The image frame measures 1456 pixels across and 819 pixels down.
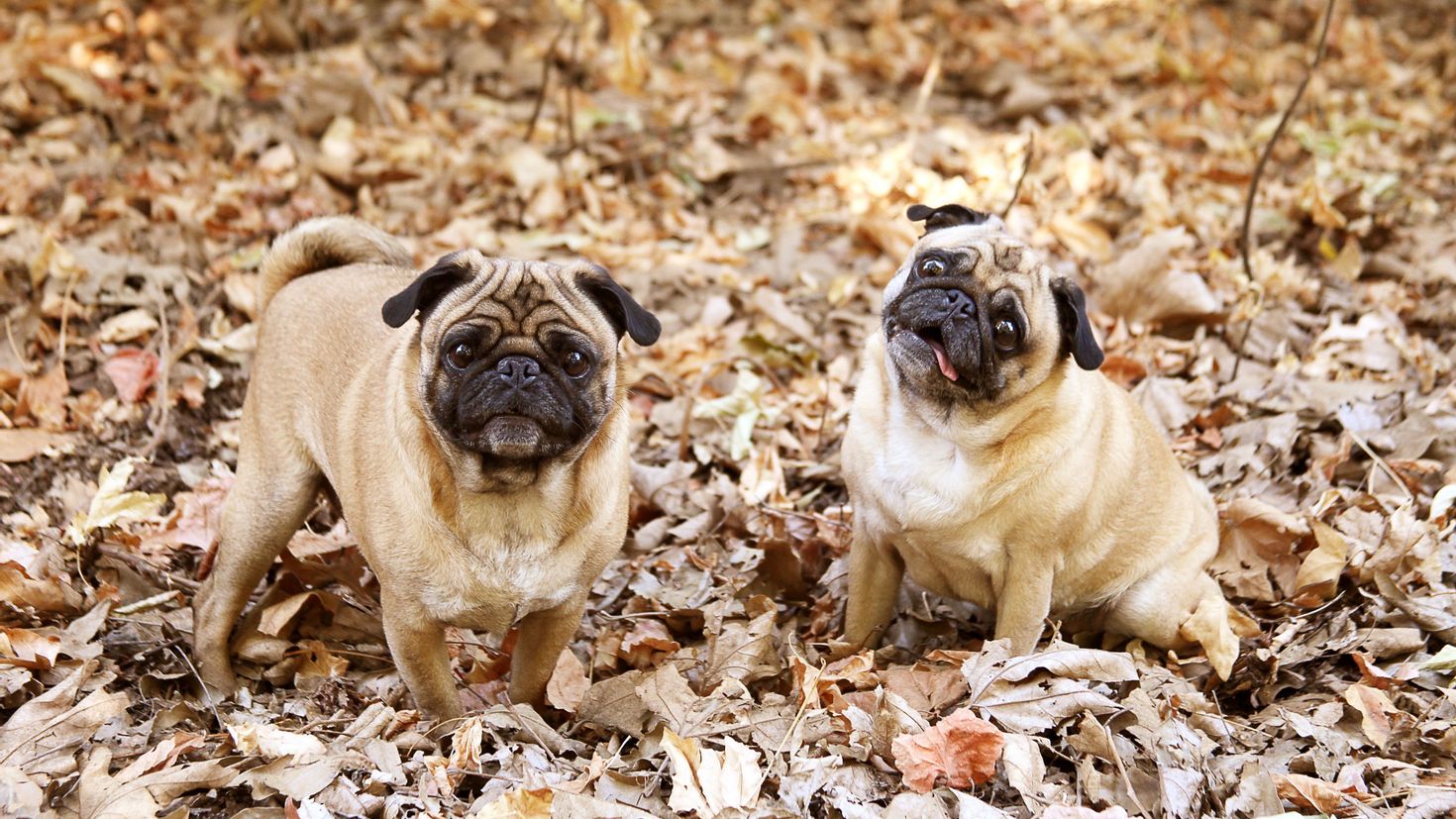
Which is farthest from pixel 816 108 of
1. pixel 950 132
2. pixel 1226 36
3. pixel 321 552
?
pixel 321 552

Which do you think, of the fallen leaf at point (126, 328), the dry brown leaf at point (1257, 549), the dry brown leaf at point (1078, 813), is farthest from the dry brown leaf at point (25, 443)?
the dry brown leaf at point (1257, 549)

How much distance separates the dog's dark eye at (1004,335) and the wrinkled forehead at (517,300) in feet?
4.74

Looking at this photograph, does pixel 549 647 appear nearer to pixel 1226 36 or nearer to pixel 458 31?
pixel 458 31

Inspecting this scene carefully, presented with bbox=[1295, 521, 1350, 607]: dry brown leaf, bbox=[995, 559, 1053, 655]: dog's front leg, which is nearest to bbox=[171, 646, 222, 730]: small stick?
bbox=[995, 559, 1053, 655]: dog's front leg

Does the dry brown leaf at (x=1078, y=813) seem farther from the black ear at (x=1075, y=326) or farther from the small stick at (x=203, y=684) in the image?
the small stick at (x=203, y=684)

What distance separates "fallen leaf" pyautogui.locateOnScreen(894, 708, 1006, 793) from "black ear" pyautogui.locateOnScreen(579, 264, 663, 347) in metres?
1.52

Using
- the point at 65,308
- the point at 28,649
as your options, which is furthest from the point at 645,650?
the point at 65,308

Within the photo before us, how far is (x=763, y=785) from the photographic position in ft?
13.1

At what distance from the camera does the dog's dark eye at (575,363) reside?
4238 mm

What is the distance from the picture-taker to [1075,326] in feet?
15.9

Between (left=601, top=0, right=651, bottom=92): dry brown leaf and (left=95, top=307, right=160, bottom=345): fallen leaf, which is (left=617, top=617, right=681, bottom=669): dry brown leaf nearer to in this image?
(left=95, top=307, right=160, bottom=345): fallen leaf

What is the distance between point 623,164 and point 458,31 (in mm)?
2731

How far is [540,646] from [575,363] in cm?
116

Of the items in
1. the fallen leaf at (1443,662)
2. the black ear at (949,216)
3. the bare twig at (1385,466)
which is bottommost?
the fallen leaf at (1443,662)
